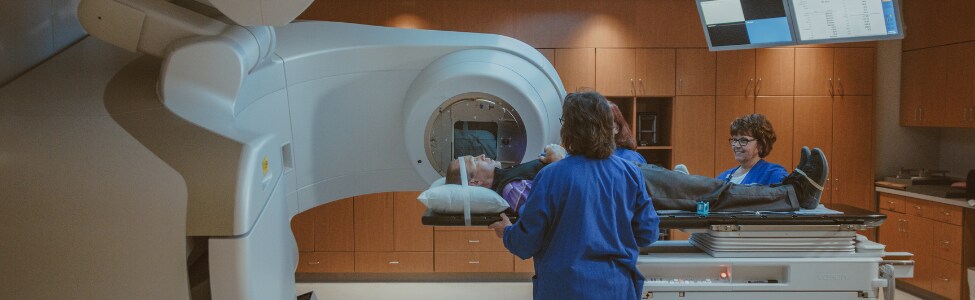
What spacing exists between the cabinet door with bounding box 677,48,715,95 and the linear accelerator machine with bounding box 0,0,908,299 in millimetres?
3296

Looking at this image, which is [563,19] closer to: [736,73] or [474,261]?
[736,73]

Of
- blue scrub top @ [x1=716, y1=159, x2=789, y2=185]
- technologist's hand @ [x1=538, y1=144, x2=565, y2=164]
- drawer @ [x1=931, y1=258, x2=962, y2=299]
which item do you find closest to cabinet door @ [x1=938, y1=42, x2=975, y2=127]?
drawer @ [x1=931, y1=258, x2=962, y2=299]

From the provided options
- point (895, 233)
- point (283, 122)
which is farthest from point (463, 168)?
point (895, 233)

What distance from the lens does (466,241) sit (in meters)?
6.01

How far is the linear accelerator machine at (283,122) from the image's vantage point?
1129 mm

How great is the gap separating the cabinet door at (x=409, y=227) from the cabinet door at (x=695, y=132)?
1.99m

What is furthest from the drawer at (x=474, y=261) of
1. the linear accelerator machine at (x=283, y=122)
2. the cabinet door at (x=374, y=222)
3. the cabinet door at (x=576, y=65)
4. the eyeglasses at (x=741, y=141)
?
the linear accelerator machine at (x=283, y=122)

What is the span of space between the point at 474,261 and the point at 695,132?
195 cm

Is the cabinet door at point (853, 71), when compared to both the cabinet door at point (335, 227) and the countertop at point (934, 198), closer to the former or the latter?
the countertop at point (934, 198)

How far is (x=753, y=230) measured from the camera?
2697 millimetres

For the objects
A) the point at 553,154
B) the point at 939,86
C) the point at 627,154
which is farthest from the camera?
the point at 939,86

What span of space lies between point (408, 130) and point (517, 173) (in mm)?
774

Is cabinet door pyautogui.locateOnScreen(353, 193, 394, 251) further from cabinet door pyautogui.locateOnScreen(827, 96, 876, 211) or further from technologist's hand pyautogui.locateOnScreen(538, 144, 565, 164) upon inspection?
technologist's hand pyautogui.locateOnScreen(538, 144, 565, 164)

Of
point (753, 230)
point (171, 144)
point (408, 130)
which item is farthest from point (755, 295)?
point (171, 144)
